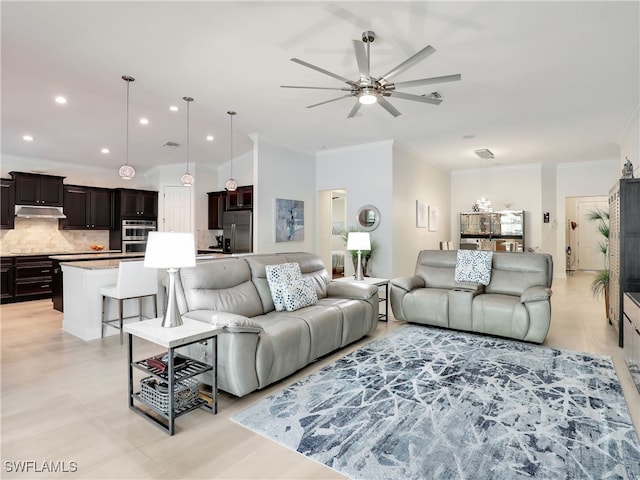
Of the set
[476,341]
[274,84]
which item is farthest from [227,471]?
[274,84]

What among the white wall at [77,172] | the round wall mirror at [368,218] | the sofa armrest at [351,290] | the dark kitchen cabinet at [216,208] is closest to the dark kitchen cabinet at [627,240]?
the sofa armrest at [351,290]

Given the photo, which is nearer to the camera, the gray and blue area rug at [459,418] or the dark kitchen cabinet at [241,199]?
the gray and blue area rug at [459,418]

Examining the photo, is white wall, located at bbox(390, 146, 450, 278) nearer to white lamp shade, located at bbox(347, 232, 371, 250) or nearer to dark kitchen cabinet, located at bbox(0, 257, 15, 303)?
white lamp shade, located at bbox(347, 232, 371, 250)

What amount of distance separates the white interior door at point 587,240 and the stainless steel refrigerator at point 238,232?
1035 centimetres

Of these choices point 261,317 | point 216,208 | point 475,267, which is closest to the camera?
point 261,317

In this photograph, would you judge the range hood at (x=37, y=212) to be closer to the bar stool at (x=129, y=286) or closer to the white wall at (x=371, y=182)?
the bar stool at (x=129, y=286)

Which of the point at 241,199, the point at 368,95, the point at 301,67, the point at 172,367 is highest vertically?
the point at 301,67

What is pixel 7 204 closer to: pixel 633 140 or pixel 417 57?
pixel 417 57

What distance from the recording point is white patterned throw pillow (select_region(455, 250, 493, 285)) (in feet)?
15.7

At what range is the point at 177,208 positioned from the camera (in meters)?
8.77

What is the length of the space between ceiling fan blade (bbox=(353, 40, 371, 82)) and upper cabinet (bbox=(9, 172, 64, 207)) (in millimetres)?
6917

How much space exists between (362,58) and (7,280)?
278 inches

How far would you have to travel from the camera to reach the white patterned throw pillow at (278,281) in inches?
146

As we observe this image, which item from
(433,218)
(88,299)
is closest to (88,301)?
(88,299)
